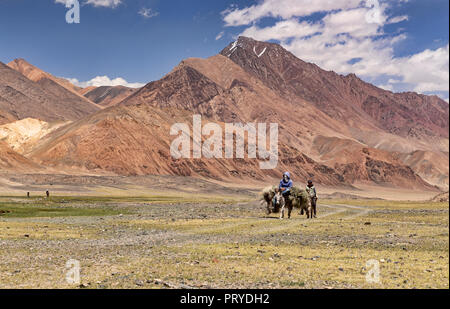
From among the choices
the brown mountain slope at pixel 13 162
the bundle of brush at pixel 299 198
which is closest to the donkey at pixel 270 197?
the bundle of brush at pixel 299 198

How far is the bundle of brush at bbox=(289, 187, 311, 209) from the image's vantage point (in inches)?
1352

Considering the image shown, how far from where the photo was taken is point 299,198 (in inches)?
1377

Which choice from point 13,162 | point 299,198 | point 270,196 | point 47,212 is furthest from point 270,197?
point 13,162

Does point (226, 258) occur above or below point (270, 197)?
below

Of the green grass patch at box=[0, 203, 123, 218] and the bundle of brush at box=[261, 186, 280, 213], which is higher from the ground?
the bundle of brush at box=[261, 186, 280, 213]

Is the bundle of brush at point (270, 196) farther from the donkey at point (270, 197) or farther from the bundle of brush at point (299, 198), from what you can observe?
the bundle of brush at point (299, 198)

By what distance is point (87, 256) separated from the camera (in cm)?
1662

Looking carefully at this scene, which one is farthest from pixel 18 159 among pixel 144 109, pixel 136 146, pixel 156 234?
pixel 156 234

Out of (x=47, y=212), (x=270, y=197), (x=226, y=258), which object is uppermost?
(x=270, y=197)

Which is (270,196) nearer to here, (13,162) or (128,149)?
(13,162)

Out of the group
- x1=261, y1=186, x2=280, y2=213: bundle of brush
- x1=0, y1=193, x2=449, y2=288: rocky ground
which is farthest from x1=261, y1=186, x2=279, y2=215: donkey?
x1=0, y1=193, x2=449, y2=288: rocky ground

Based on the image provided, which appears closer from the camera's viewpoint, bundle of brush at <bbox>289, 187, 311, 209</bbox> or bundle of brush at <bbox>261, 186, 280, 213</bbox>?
bundle of brush at <bbox>289, 187, 311, 209</bbox>

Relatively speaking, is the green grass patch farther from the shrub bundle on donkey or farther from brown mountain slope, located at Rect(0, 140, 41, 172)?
brown mountain slope, located at Rect(0, 140, 41, 172)
